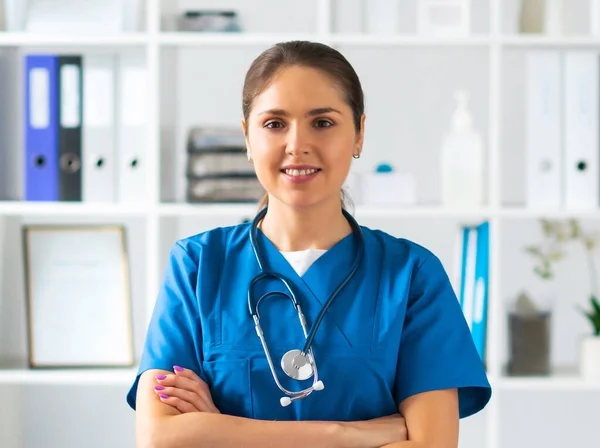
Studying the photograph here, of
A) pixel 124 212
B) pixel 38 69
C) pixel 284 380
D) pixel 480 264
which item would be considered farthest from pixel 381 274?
pixel 38 69

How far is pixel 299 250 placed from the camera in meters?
1.37

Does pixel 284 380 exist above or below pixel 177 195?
below

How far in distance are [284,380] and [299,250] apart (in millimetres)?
237

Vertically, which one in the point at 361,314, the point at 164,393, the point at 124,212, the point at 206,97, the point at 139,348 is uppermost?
the point at 206,97

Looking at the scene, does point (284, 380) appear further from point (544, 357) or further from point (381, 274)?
point (544, 357)

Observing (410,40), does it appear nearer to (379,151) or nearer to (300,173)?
(379,151)

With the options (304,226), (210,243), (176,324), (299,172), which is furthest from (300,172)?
(176,324)

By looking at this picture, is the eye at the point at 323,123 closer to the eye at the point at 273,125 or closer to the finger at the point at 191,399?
the eye at the point at 273,125

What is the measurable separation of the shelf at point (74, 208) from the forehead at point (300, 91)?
85 centimetres

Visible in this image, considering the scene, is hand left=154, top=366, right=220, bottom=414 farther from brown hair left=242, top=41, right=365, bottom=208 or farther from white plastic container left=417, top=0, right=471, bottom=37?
white plastic container left=417, top=0, right=471, bottom=37

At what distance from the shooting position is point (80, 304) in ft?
7.22

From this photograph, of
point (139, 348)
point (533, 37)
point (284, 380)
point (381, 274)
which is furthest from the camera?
point (139, 348)

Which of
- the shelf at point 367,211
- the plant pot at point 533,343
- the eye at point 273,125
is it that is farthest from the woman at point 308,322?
the plant pot at point 533,343

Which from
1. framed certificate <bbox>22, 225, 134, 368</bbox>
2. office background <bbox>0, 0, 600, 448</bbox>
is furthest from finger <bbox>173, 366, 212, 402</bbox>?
framed certificate <bbox>22, 225, 134, 368</bbox>
